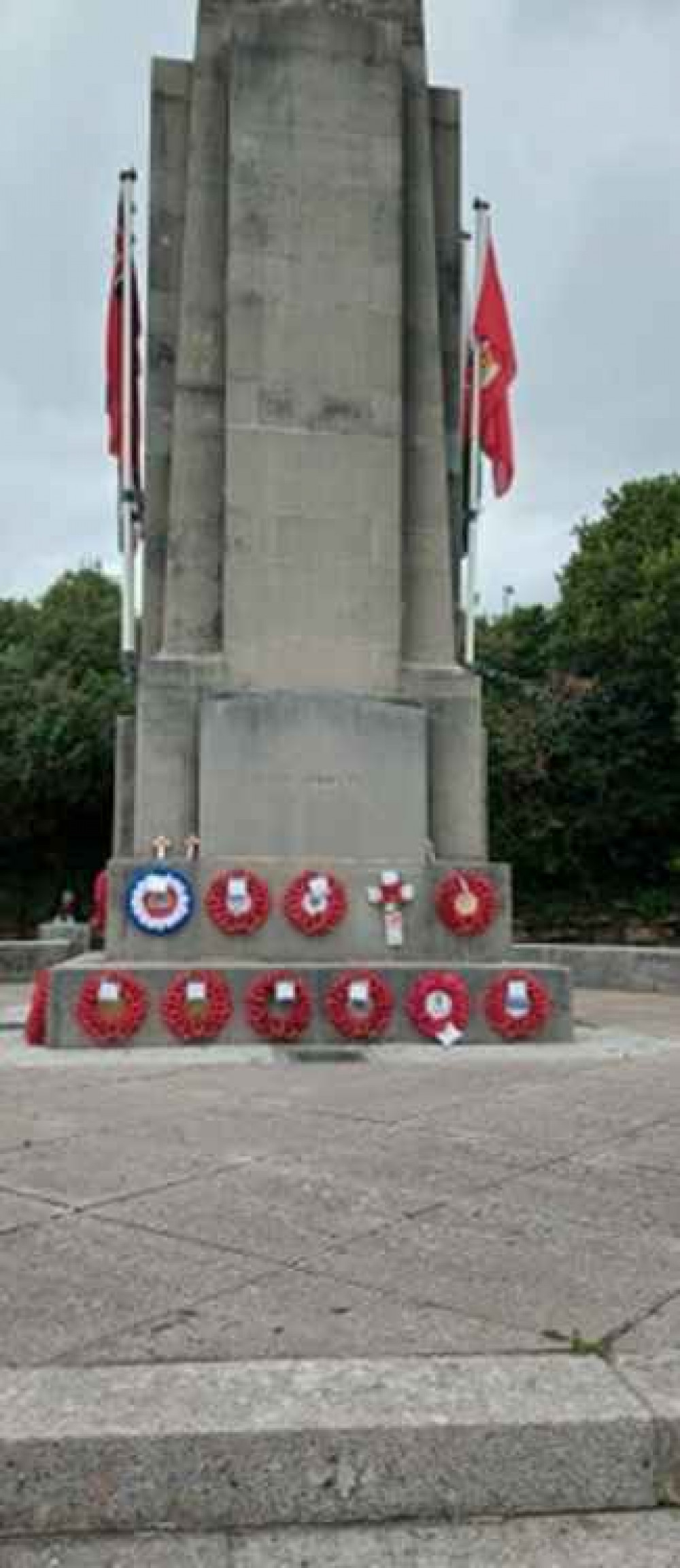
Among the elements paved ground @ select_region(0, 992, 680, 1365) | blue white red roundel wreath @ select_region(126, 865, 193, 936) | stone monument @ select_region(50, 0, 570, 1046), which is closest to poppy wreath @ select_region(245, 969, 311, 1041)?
stone monument @ select_region(50, 0, 570, 1046)

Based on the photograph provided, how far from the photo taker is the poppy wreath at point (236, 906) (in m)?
9.80

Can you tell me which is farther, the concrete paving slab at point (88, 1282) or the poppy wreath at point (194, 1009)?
the poppy wreath at point (194, 1009)

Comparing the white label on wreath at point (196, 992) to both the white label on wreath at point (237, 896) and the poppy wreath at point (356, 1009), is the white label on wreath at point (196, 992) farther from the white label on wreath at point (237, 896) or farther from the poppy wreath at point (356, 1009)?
the poppy wreath at point (356, 1009)

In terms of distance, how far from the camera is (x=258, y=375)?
1098 centimetres

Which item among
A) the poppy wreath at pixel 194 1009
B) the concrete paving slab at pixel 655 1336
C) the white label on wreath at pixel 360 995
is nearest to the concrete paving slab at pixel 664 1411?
the concrete paving slab at pixel 655 1336

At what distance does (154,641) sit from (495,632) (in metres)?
24.3

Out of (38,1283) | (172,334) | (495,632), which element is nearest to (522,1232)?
(38,1283)

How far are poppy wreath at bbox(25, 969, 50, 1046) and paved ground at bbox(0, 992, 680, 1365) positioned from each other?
138 cm

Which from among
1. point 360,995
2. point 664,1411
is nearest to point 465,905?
point 360,995

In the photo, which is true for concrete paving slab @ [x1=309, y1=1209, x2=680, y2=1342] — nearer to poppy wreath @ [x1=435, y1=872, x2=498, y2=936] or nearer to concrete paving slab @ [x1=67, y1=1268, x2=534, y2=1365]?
concrete paving slab @ [x1=67, y1=1268, x2=534, y2=1365]

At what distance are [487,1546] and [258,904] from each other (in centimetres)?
740

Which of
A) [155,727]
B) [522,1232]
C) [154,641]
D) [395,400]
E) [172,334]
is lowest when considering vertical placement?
[522,1232]

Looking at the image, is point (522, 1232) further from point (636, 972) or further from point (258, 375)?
point (636, 972)

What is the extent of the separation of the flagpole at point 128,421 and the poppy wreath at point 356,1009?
3794mm
